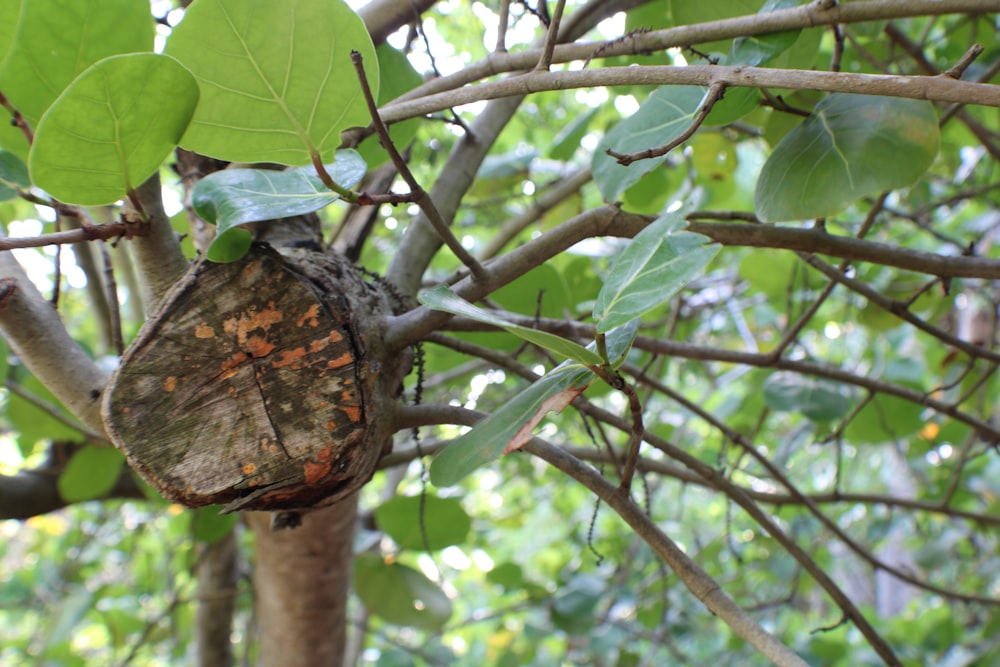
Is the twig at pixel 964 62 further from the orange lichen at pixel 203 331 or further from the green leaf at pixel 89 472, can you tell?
the green leaf at pixel 89 472

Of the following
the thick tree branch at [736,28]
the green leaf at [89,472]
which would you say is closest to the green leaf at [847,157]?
the thick tree branch at [736,28]

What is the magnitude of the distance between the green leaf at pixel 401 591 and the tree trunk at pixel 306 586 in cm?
11

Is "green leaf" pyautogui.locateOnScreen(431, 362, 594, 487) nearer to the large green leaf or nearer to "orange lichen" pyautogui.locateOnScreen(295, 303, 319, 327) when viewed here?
"orange lichen" pyautogui.locateOnScreen(295, 303, 319, 327)

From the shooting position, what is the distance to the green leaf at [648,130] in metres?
0.63

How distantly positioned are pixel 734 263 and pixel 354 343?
5.73 feet

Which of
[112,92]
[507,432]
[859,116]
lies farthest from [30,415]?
[859,116]

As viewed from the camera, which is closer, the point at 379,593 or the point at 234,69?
the point at 234,69

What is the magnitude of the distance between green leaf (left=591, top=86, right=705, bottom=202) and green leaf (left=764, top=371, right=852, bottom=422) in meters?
0.64

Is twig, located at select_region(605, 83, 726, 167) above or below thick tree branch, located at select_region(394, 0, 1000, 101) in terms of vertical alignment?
below

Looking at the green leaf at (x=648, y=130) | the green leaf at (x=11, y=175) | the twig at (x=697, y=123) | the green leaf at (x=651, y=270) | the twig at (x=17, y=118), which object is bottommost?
the green leaf at (x=651, y=270)

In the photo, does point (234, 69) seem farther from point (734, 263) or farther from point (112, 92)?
point (734, 263)

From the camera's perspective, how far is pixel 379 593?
118 centimetres

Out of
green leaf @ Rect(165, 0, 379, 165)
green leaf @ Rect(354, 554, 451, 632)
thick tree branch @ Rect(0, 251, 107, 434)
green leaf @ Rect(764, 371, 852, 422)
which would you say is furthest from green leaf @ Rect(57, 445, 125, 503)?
green leaf @ Rect(764, 371, 852, 422)

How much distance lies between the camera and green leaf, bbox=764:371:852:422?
1126mm
